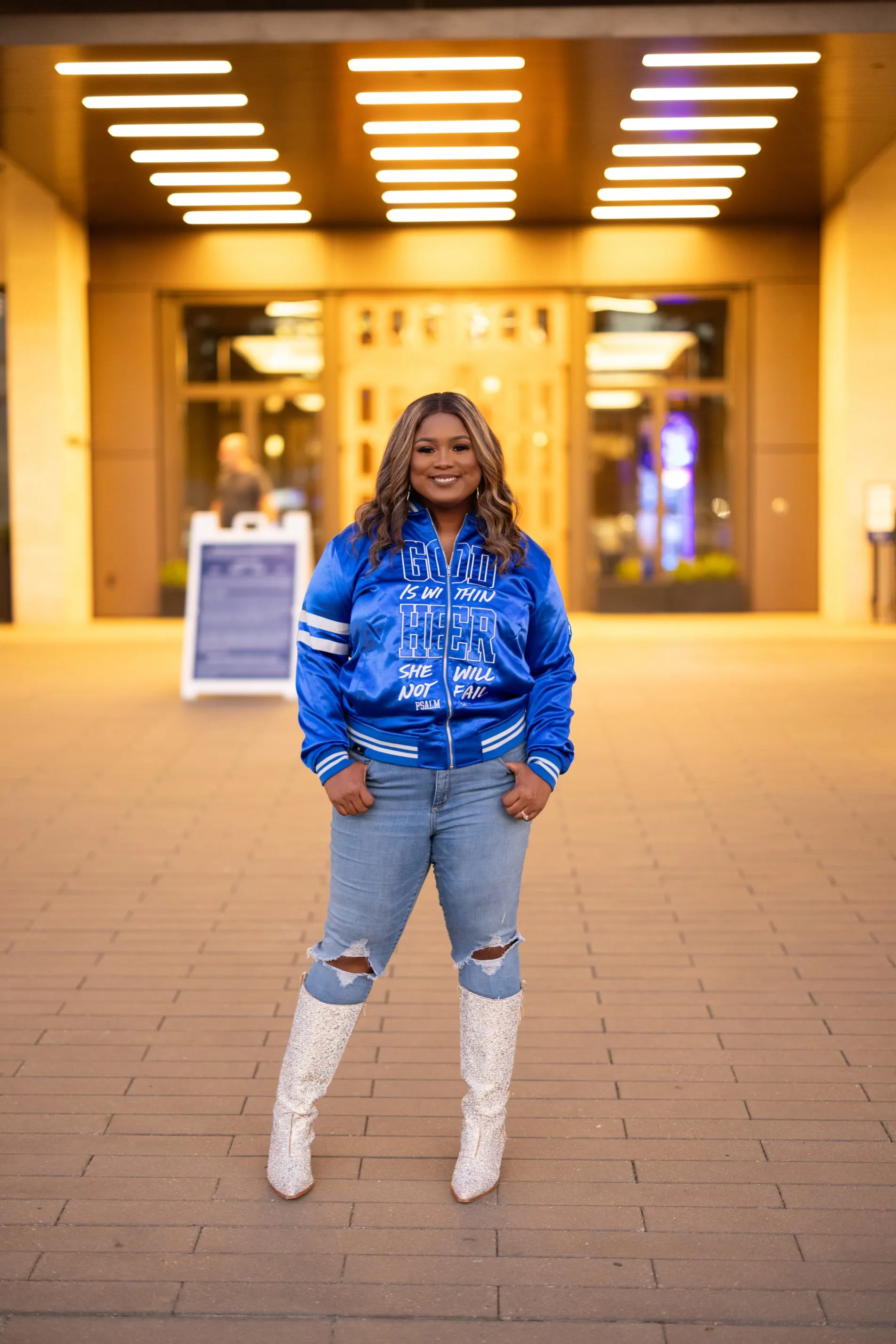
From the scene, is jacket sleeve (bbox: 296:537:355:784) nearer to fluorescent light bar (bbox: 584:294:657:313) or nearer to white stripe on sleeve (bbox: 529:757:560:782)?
white stripe on sleeve (bbox: 529:757:560:782)

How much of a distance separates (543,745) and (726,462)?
16629mm

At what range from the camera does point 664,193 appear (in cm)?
1741

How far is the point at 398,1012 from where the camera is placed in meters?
4.49

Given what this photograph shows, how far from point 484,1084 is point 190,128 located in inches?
513

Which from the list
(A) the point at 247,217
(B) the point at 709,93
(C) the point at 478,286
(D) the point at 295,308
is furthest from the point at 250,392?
(B) the point at 709,93

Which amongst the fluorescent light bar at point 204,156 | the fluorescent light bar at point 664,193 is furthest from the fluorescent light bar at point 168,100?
the fluorescent light bar at point 664,193

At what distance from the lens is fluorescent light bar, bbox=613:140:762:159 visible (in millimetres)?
15312

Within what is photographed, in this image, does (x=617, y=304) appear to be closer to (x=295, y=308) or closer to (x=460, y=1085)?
(x=295, y=308)

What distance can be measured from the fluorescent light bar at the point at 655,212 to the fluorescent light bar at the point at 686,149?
7.22 ft

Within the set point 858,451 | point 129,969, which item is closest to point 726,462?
point 858,451

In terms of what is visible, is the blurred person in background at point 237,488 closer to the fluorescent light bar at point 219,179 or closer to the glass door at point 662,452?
the fluorescent light bar at point 219,179

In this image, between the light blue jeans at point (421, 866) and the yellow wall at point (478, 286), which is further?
the yellow wall at point (478, 286)

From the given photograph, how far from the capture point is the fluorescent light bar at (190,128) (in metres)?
14.4

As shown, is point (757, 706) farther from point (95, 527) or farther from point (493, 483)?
point (95, 527)
